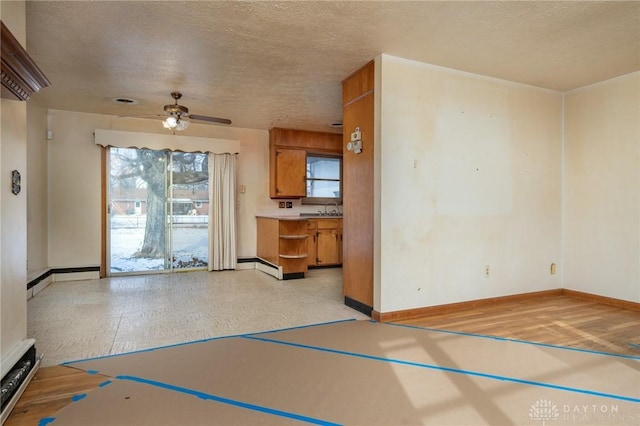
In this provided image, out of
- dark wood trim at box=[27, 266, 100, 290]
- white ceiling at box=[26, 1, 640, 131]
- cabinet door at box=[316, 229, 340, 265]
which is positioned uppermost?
white ceiling at box=[26, 1, 640, 131]

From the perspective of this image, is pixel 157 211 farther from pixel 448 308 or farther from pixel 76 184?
pixel 448 308

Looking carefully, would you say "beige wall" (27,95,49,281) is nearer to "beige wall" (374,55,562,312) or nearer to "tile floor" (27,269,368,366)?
"tile floor" (27,269,368,366)

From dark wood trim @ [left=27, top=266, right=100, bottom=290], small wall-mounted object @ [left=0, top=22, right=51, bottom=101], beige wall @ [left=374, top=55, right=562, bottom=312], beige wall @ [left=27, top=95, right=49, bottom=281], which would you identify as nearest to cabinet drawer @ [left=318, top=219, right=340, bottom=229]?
beige wall @ [left=374, top=55, right=562, bottom=312]

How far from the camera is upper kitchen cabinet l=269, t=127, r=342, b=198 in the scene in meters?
6.11

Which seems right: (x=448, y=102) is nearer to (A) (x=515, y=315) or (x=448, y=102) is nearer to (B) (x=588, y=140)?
(B) (x=588, y=140)

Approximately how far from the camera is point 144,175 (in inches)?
222

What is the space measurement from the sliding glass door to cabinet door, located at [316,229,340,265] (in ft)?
6.53

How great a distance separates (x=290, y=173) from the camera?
6.16 meters

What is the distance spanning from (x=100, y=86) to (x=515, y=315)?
5.29 metres

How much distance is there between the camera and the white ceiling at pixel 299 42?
2.47 m

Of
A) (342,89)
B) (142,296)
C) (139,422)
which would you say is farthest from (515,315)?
(142,296)

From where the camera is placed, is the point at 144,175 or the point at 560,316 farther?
the point at 144,175

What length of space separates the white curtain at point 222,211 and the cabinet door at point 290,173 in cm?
77

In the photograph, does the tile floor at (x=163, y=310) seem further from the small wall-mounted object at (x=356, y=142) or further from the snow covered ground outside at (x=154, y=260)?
the small wall-mounted object at (x=356, y=142)
